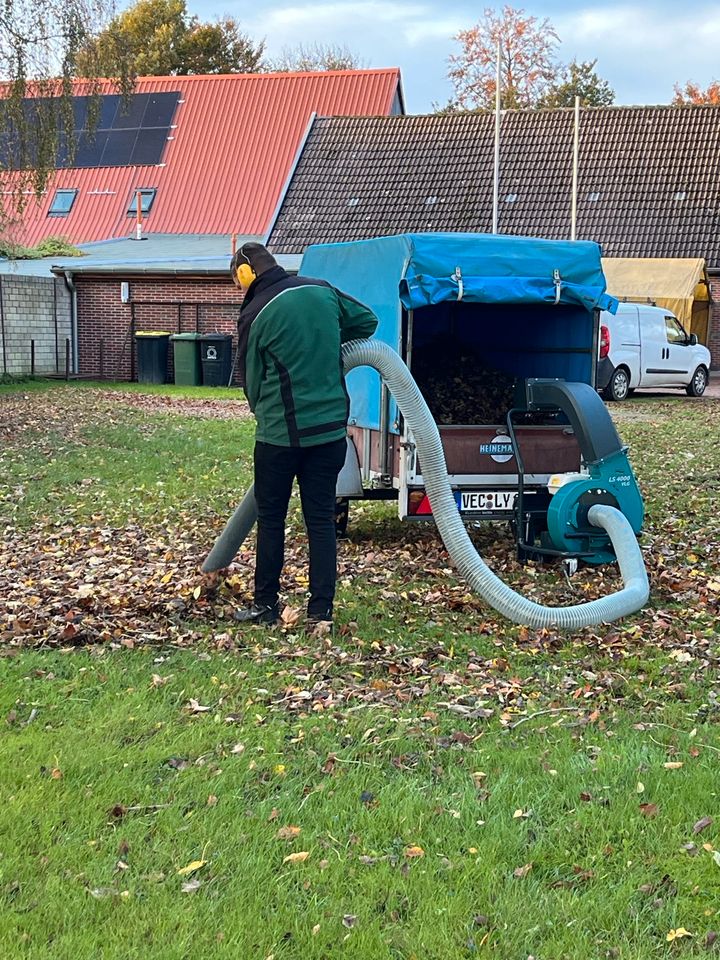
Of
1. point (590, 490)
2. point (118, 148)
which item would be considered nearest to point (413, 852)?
point (590, 490)

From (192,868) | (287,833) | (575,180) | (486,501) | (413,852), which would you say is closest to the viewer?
(192,868)

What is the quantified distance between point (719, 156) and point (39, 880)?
3389 centimetres

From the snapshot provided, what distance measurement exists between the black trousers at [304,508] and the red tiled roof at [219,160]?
31757mm

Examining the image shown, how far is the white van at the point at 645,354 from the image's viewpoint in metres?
22.9

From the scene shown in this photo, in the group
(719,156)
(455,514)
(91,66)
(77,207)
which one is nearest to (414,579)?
(455,514)

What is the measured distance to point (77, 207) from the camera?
39.4 meters

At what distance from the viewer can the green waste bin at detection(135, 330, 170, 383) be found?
2742 centimetres

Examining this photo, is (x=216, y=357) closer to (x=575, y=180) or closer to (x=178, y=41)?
(x=575, y=180)

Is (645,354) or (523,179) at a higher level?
(523,179)

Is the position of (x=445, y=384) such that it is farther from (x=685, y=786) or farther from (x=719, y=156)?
(x=719, y=156)

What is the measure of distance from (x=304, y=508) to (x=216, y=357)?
2081 cm

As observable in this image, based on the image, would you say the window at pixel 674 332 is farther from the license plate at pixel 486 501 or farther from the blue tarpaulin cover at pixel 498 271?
the license plate at pixel 486 501

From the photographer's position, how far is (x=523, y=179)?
3431cm

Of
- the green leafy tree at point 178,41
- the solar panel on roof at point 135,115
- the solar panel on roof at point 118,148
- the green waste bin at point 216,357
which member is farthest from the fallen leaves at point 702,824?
the green leafy tree at point 178,41
